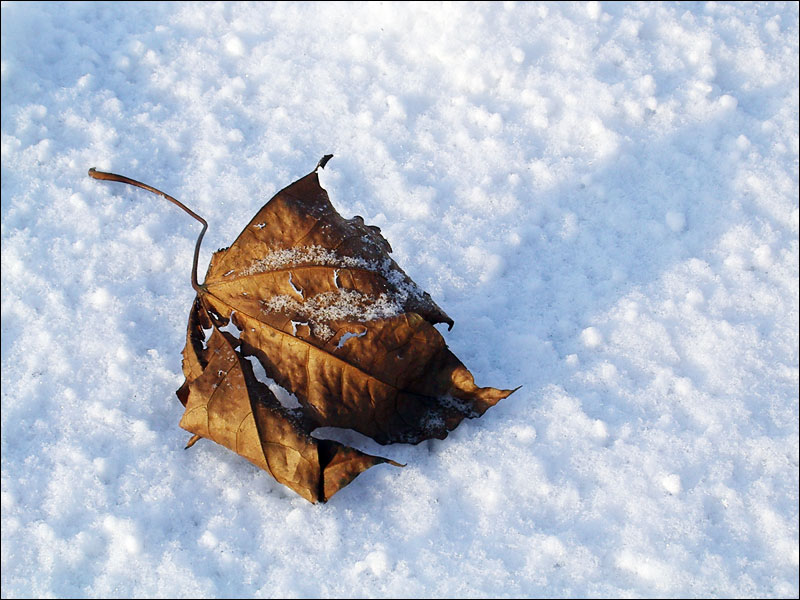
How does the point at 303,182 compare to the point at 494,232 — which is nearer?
the point at 303,182

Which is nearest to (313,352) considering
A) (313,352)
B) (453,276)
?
(313,352)

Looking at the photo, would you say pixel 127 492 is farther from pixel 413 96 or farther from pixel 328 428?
pixel 413 96

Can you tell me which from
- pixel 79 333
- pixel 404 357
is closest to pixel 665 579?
pixel 404 357

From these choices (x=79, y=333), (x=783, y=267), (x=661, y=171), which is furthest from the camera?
(x=661, y=171)

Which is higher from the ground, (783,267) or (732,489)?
(783,267)

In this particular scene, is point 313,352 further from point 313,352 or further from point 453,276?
point 453,276
